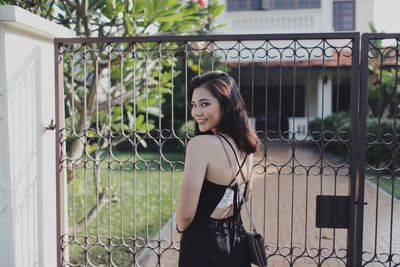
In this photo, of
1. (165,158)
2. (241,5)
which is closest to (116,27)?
(165,158)

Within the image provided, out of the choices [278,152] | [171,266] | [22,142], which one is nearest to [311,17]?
[278,152]

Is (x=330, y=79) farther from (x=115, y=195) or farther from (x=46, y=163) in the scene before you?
(x=46, y=163)

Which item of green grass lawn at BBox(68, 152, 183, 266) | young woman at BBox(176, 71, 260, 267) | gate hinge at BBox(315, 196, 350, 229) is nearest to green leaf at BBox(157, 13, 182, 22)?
green grass lawn at BBox(68, 152, 183, 266)

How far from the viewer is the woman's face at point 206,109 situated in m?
2.24

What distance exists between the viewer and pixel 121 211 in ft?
12.3

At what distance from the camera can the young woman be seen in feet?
7.19

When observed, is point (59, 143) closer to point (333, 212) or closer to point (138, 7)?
point (138, 7)

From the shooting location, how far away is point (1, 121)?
321 centimetres

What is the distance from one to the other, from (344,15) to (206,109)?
1612 cm

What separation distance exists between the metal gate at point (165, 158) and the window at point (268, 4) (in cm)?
362

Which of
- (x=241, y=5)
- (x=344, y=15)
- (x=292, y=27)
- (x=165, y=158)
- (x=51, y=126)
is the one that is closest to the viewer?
(x=51, y=126)

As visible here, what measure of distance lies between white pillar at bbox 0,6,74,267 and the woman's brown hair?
1554mm

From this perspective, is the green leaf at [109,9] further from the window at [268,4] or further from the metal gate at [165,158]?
the window at [268,4]

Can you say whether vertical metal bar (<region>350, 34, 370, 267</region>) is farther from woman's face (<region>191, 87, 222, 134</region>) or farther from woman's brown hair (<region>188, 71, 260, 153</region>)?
woman's face (<region>191, 87, 222, 134</region>)
